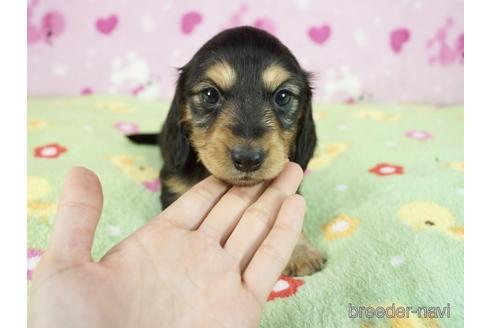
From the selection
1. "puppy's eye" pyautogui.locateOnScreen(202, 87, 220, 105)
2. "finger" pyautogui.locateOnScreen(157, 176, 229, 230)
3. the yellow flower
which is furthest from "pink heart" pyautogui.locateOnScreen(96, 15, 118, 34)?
the yellow flower

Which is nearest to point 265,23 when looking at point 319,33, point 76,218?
point 319,33

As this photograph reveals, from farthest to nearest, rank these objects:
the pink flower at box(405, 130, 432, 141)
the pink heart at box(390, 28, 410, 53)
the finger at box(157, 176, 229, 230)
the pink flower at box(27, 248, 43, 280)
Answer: the pink heart at box(390, 28, 410, 53), the pink flower at box(405, 130, 432, 141), the pink flower at box(27, 248, 43, 280), the finger at box(157, 176, 229, 230)

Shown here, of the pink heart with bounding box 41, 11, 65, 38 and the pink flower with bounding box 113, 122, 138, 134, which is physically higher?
the pink heart with bounding box 41, 11, 65, 38

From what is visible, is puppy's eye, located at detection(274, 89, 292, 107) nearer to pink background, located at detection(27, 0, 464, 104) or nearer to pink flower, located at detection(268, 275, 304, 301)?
pink flower, located at detection(268, 275, 304, 301)

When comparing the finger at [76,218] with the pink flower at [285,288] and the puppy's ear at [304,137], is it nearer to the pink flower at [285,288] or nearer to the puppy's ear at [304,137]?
the pink flower at [285,288]

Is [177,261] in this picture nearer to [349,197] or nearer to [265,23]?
[349,197]

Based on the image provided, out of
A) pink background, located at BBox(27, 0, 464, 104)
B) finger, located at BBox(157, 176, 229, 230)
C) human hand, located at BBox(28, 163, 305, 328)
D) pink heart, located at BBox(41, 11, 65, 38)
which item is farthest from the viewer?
pink background, located at BBox(27, 0, 464, 104)

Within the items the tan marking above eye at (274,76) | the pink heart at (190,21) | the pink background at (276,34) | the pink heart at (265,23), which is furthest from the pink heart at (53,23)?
the tan marking above eye at (274,76)
